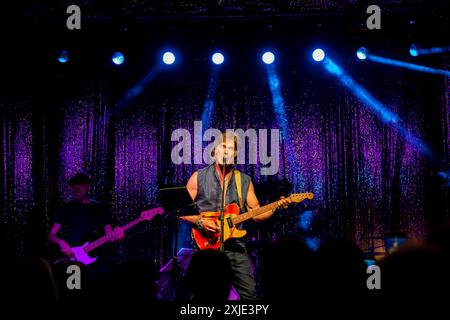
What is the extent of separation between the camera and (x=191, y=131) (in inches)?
307

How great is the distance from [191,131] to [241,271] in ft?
9.95

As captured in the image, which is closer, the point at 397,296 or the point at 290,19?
the point at 397,296

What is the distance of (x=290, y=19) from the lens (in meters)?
7.23

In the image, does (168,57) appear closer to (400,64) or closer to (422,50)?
(400,64)

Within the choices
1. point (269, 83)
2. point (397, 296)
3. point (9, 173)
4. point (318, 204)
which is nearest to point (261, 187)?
point (318, 204)

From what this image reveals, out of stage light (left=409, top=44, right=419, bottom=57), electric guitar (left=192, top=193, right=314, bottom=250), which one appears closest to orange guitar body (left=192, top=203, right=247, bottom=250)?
electric guitar (left=192, top=193, right=314, bottom=250)

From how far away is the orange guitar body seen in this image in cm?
569

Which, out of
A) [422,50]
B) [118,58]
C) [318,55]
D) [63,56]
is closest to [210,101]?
[118,58]

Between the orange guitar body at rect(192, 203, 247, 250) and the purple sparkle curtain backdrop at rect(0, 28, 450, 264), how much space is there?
192cm

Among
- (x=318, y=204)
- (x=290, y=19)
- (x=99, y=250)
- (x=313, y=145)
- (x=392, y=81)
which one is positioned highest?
(x=290, y=19)

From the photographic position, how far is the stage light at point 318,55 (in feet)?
24.9

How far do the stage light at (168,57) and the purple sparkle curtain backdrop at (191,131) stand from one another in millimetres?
263

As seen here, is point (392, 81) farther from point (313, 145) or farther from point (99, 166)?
point (99, 166)

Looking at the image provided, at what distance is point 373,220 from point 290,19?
346 cm
